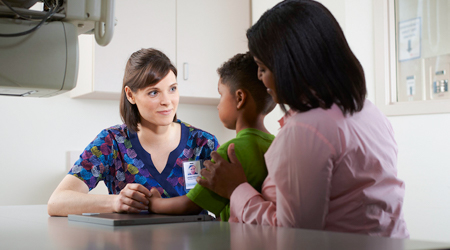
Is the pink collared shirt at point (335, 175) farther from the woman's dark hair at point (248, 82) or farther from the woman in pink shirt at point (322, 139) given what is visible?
the woman's dark hair at point (248, 82)

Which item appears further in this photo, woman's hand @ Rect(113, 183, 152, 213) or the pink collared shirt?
woman's hand @ Rect(113, 183, 152, 213)

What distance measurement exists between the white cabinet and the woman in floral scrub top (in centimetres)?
94

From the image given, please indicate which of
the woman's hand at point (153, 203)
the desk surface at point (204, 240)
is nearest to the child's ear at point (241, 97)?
the woman's hand at point (153, 203)

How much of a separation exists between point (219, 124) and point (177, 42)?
2.52 feet

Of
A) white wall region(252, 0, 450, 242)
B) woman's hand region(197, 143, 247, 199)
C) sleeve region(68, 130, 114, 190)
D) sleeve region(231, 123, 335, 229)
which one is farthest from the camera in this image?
white wall region(252, 0, 450, 242)

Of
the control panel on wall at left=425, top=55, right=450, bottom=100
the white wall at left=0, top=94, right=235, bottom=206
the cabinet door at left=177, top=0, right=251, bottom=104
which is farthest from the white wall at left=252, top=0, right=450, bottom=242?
the white wall at left=0, top=94, right=235, bottom=206

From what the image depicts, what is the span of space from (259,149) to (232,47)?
82.8 inches

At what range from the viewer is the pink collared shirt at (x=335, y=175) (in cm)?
76

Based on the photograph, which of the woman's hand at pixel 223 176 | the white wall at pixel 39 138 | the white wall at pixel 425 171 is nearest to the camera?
the woman's hand at pixel 223 176

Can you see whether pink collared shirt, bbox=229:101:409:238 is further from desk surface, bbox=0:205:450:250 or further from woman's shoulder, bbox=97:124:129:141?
woman's shoulder, bbox=97:124:129:141

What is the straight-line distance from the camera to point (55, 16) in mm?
956

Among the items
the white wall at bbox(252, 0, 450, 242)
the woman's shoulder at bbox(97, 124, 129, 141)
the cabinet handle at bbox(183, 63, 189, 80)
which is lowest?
the white wall at bbox(252, 0, 450, 242)

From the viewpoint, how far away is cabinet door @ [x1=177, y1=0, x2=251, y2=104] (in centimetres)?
289

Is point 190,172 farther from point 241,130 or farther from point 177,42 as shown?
point 177,42
